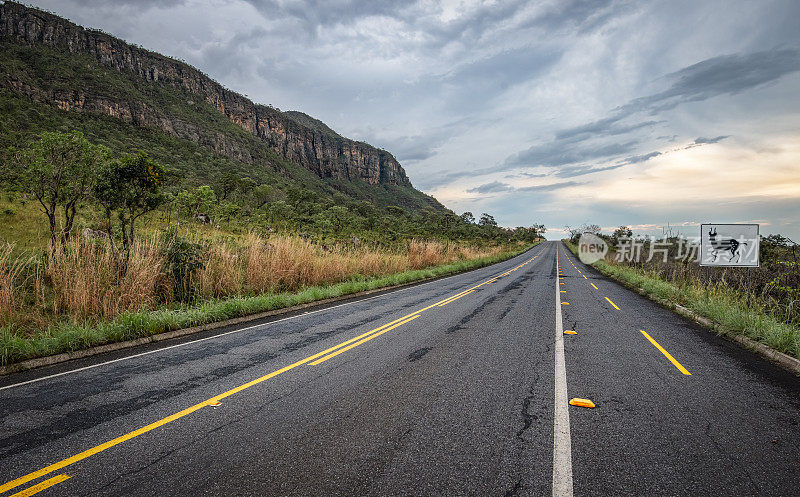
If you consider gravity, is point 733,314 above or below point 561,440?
above

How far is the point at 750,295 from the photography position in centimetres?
845

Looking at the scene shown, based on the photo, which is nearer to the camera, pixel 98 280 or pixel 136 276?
pixel 98 280

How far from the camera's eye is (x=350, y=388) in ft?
13.0

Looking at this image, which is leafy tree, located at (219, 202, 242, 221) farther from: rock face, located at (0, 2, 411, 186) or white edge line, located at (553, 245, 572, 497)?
rock face, located at (0, 2, 411, 186)

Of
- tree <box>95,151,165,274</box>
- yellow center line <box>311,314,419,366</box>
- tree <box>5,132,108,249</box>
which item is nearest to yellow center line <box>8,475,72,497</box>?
yellow center line <box>311,314,419,366</box>

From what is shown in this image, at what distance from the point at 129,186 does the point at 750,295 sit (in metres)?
16.3

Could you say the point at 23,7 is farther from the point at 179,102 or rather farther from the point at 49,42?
the point at 179,102

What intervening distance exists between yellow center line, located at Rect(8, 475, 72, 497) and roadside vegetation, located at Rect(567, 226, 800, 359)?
29.2 feet

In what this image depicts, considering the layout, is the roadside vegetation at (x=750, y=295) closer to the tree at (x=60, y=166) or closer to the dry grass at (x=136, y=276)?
the dry grass at (x=136, y=276)

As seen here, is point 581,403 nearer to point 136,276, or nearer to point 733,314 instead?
point 733,314

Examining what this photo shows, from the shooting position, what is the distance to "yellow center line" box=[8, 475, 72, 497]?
2242 millimetres

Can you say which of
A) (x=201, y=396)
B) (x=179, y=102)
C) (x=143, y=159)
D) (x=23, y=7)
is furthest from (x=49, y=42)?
(x=201, y=396)

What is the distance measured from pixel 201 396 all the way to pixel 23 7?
547 feet

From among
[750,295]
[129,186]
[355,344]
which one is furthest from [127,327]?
[750,295]
